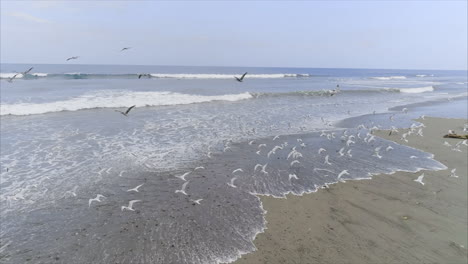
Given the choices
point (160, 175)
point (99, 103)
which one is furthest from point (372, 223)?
point (99, 103)

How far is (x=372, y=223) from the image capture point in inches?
309

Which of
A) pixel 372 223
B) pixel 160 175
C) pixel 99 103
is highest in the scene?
pixel 99 103

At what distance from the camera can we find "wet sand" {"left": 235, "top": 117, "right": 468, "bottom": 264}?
659 cm

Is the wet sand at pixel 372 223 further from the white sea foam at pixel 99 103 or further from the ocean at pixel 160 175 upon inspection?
the white sea foam at pixel 99 103

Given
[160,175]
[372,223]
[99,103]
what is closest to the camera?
[372,223]

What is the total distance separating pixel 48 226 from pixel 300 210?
6.19 metres

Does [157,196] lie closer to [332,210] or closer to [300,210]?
[300,210]

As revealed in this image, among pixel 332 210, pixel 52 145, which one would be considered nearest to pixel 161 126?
pixel 52 145

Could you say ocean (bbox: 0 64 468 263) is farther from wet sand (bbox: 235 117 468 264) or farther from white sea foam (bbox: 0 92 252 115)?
white sea foam (bbox: 0 92 252 115)

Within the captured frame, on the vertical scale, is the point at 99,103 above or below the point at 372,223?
above

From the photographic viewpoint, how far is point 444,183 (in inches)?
412

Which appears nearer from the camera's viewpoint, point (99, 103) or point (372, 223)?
point (372, 223)

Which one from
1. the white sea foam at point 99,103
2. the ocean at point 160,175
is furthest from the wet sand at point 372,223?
the white sea foam at point 99,103

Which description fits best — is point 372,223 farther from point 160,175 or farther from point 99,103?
point 99,103
